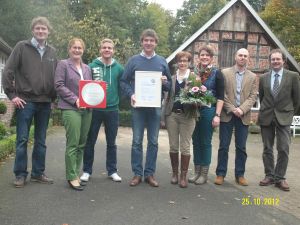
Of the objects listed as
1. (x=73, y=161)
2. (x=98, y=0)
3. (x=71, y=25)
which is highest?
(x=98, y=0)

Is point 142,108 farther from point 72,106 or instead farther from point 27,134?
point 27,134

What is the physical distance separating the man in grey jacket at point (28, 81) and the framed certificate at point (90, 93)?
1.72ft

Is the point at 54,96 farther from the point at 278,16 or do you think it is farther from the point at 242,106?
the point at 278,16

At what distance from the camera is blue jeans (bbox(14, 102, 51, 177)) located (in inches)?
231

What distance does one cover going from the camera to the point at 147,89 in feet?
20.2

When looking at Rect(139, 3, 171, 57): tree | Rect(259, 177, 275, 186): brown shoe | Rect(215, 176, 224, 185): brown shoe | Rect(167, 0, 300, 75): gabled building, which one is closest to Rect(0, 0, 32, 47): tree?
Rect(167, 0, 300, 75): gabled building

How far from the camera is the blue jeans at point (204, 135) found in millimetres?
6496

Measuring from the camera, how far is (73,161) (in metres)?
5.92

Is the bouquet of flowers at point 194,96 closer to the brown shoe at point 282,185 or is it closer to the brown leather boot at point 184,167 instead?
the brown leather boot at point 184,167

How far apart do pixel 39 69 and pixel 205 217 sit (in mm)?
3072

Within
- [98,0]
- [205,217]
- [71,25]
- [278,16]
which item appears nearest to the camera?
[205,217]

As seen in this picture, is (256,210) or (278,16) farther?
(278,16)

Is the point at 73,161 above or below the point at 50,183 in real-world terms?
above

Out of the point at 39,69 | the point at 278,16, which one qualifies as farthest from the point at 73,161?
the point at 278,16
